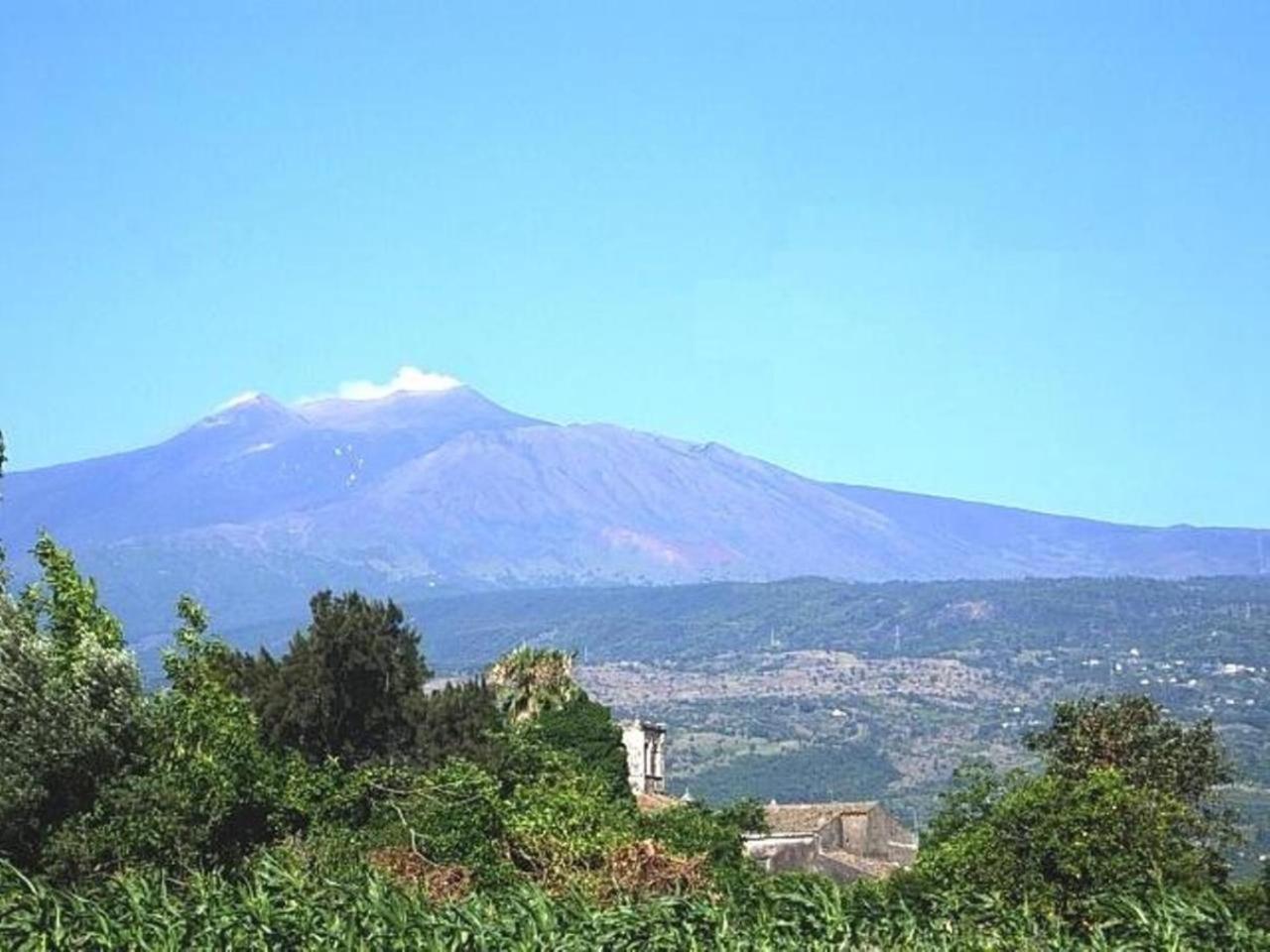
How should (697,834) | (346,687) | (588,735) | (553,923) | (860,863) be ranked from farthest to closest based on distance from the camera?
1. (860,863)
2. (588,735)
3. (697,834)
4. (346,687)
5. (553,923)

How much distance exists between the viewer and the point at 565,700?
69.1 meters

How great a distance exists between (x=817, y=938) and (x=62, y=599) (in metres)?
21.8

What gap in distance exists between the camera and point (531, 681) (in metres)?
71.1

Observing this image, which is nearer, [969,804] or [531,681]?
[969,804]

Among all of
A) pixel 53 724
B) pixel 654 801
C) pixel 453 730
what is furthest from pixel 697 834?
pixel 654 801

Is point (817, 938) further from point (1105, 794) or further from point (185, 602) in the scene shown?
point (185, 602)

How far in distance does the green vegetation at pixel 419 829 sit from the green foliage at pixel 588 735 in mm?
167

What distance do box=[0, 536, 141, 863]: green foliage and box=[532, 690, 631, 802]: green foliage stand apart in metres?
24.4

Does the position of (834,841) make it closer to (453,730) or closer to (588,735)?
(588,735)

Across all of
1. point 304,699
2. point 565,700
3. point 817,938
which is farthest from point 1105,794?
point 565,700

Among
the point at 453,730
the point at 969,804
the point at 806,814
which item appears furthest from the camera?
the point at 806,814

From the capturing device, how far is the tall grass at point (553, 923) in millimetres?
21656

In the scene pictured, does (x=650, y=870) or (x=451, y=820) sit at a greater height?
(x=451, y=820)

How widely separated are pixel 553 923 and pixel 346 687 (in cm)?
2473
